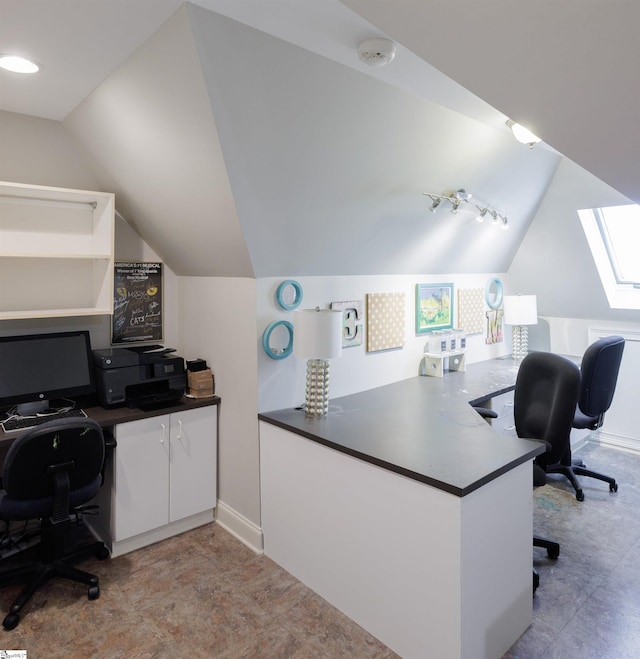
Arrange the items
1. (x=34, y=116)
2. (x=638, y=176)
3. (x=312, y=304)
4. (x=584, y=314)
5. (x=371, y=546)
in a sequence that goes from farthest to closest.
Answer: (x=584, y=314) → (x=312, y=304) → (x=34, y=116) → (x=371, y=546) → (x=638, y=176)

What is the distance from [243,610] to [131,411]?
3.80 ft

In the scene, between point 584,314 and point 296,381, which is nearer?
point 296,381

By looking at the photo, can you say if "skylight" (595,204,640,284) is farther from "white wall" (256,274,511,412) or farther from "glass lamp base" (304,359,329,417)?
"glass lamp base" (304,359,329,417)

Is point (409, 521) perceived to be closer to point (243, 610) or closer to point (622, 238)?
point (243, 610)

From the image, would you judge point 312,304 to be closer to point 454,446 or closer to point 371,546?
point 454,446

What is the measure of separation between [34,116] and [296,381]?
2066 millimetres

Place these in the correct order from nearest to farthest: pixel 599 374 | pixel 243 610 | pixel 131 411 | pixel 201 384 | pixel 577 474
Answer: pixel 243 610 < pixel 131 411 < pixel 201 384 < pixel 599 374 < pixel 577 474

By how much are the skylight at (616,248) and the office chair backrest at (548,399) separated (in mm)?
1668

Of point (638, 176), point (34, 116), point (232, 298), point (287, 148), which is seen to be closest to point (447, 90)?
point (287, 148)

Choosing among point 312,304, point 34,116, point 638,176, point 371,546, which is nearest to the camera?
point 638,176

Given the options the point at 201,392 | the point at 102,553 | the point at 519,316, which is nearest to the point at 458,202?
the point at 519,316

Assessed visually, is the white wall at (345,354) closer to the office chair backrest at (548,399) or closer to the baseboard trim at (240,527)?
the baseboard trim at (240,527)

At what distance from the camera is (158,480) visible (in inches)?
106

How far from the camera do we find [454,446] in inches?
81.9
